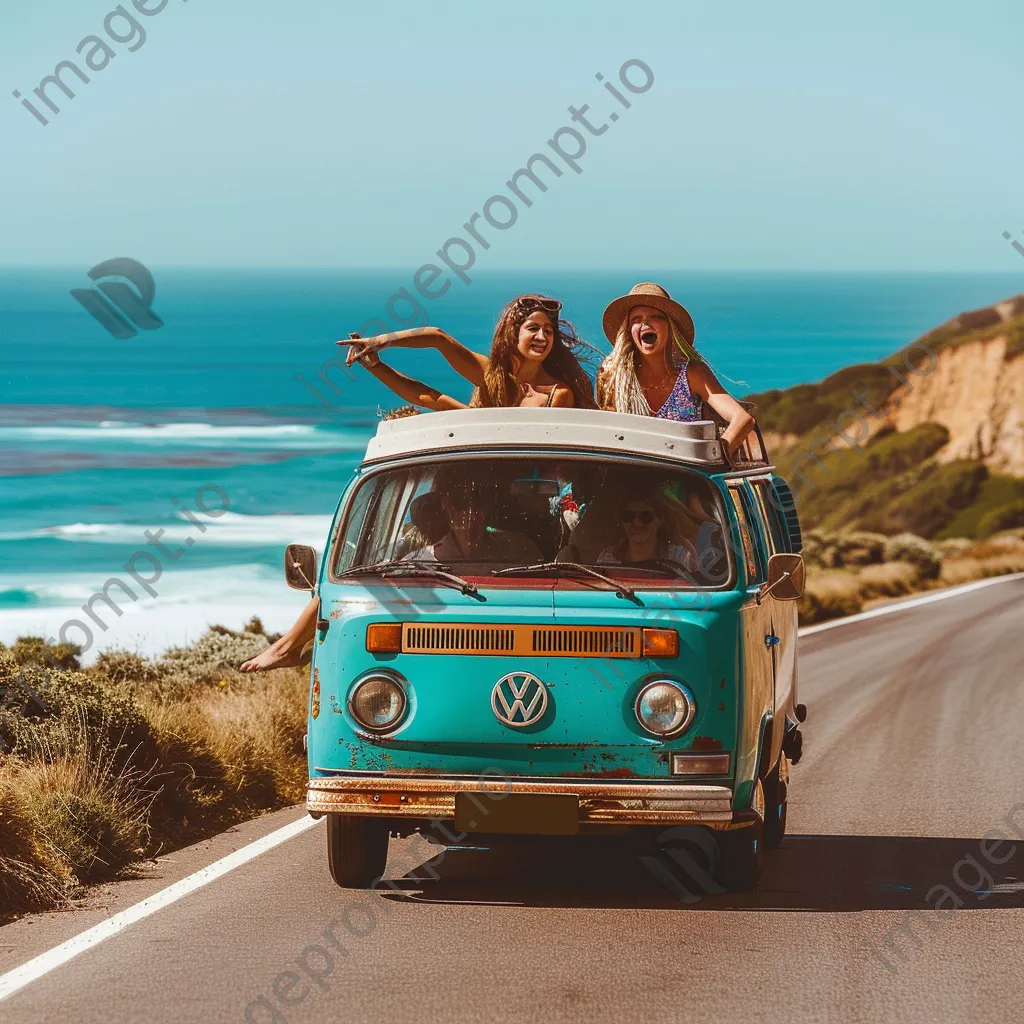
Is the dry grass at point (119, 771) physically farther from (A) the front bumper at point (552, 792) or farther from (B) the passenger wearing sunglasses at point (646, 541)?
(B) the passenger wearing sunglasses at point (646, 541)

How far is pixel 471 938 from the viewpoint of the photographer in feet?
24.7

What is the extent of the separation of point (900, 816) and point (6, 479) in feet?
165

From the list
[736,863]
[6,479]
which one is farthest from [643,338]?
[6,479]

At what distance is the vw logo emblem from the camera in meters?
7.84

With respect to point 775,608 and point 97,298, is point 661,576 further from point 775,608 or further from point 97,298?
point 97,298

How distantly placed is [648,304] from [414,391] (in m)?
1.40

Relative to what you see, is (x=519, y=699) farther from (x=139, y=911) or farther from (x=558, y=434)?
(x=139, y=911)

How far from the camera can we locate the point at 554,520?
8367mm

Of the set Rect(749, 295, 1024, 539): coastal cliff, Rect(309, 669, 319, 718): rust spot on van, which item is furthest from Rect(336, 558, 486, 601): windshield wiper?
Rect(749, 295, 1024, 539): coastal cliff

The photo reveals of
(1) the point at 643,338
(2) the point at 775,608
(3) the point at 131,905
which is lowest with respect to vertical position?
(3) the point at 131,905

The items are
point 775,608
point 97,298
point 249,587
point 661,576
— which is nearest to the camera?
point 661,576

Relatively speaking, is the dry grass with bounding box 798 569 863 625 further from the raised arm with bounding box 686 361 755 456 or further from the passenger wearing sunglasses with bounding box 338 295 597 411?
the raised arm with bounding box 686 361 755 456

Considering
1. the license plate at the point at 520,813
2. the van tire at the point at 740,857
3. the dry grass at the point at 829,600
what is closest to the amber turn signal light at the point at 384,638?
the license plate at the point at 520,813

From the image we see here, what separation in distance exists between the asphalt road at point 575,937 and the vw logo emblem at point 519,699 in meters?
0.89
